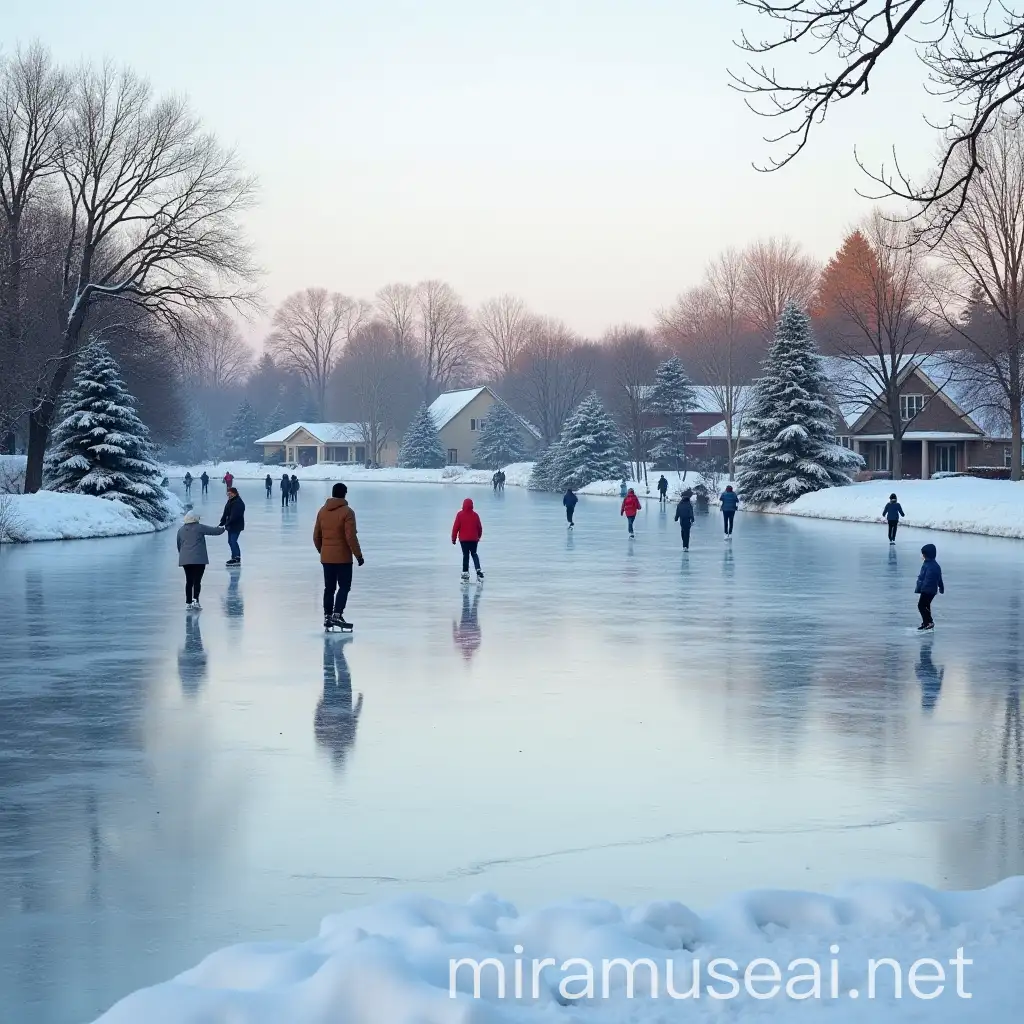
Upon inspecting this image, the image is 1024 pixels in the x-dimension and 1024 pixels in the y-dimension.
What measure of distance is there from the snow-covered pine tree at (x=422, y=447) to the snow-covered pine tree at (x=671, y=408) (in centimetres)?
3722

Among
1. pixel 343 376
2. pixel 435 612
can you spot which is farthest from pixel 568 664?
pixel 343 376

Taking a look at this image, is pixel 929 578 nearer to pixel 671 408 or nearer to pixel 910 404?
pixel 910 404

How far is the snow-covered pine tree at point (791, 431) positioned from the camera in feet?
187

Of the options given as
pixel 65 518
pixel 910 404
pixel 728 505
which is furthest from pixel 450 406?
pixel 728 505

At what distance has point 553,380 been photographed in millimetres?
123125

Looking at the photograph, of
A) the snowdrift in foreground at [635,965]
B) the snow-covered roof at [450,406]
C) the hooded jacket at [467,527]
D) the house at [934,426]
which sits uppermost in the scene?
the snow-covered roof at [450,406]

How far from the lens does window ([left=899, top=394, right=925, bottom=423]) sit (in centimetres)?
7381

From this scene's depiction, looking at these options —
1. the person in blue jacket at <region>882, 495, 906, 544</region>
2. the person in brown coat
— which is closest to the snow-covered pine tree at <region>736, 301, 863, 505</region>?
the person in blue jacket at <region>882, 495, 906, 544</region>

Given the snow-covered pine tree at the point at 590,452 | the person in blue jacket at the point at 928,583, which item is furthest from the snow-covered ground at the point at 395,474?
the person in blue jacket at the point at 928,583

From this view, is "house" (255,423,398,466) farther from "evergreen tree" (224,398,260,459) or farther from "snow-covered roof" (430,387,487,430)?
"snow-covered roof" (430,387,487,430)

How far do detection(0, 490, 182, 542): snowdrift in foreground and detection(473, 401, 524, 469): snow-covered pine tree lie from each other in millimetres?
79152

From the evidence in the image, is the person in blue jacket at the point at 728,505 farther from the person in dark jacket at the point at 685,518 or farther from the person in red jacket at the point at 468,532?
the person in red jacket at the point at 468,532

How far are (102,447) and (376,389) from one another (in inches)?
3710

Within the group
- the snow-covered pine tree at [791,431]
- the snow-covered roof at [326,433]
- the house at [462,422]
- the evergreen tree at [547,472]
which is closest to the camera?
the snow-covered pine tree at [791,431]
